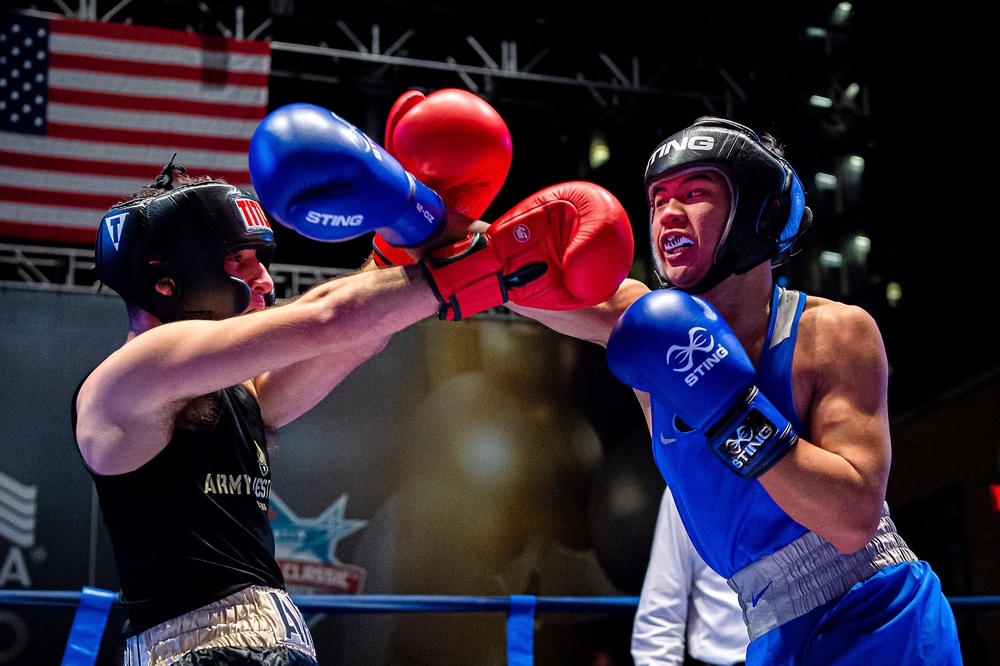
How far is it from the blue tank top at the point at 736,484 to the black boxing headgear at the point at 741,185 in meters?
0.13

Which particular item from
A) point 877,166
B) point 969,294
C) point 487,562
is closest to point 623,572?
point 487,562

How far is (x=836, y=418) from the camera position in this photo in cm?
163

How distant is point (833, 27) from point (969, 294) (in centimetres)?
211

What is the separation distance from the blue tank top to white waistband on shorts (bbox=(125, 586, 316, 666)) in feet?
2.54

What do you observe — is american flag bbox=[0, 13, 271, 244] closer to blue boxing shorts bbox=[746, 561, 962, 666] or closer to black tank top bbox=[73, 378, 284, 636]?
black tank top bbox=[73, 378, 284, 636]

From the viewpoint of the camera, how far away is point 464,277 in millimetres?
1542

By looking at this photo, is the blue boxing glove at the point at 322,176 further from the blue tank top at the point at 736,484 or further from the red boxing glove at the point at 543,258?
the blue tank top at the point at 736,484

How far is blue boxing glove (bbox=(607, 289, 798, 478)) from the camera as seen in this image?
4.97 ft

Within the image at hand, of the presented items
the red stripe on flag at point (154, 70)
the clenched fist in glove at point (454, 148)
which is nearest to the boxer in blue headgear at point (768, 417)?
the clenched fist in glove at point (454, 148)

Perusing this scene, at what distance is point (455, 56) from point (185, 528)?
612 cm

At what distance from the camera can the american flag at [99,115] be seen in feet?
17.3

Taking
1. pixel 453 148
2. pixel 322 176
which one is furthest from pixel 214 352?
pixel 453 148

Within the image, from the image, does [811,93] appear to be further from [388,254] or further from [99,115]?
[388,254]

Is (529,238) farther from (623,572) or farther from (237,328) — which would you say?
(623,572)
